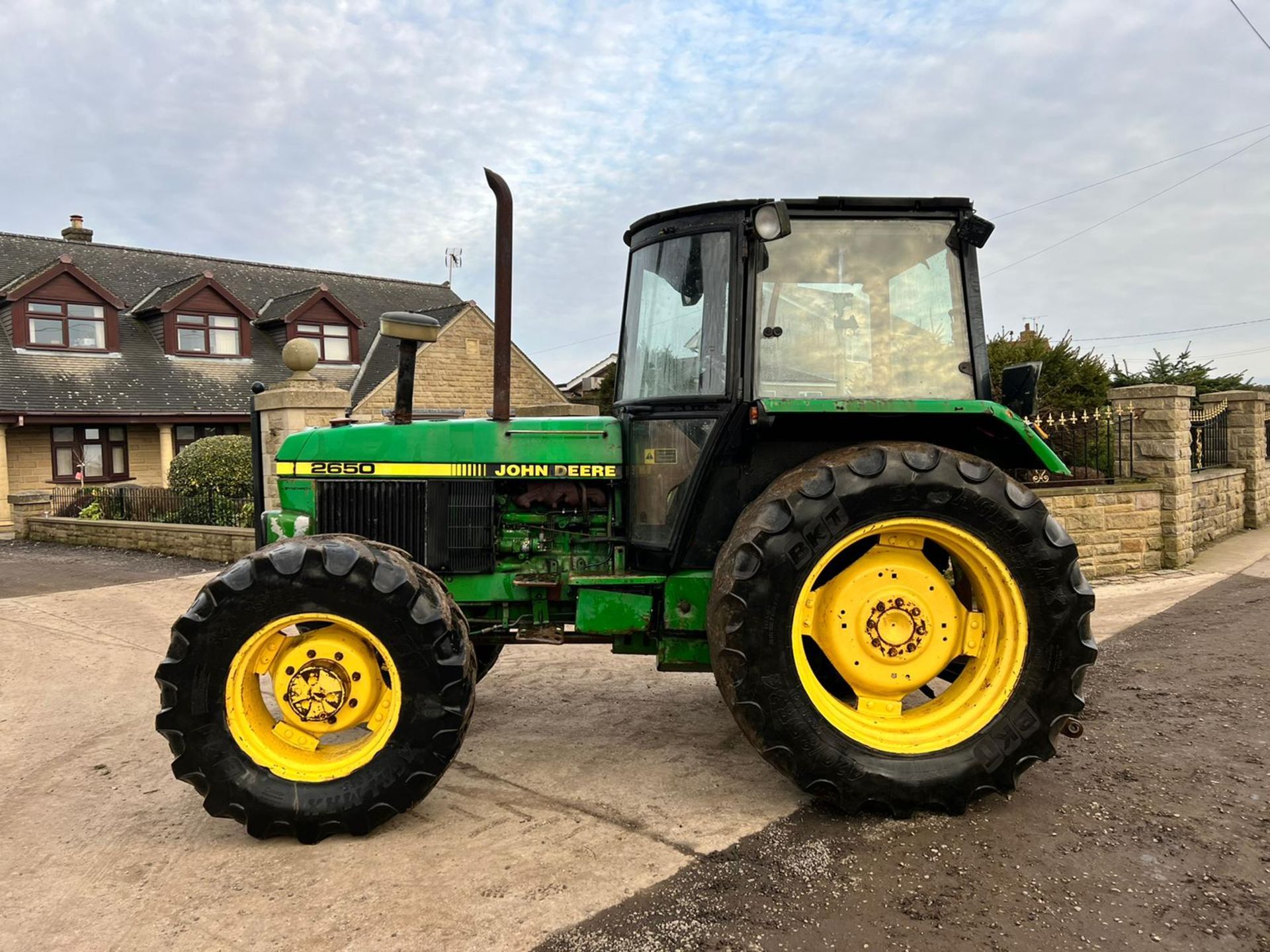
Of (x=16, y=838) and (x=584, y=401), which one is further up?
(x=584, y=401)

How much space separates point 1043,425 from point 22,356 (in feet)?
67.6

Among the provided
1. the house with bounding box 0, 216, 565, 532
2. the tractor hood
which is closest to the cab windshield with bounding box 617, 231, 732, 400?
the tractor hood

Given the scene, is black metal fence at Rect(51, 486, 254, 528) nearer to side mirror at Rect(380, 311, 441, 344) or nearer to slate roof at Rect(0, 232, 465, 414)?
slate roof at Rect(0, 232, 465, 414)

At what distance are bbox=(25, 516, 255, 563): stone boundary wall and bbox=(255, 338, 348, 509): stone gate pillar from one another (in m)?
1.47

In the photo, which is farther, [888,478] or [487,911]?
[888,478]

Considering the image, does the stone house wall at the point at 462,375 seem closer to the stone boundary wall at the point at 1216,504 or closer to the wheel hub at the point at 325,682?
the stone boundary wall at the point at 1216,504

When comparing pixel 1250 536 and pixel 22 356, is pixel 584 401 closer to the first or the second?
pixel 22 356

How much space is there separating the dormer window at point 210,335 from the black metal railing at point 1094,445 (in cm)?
1991

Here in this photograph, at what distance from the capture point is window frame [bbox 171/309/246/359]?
69.1ft

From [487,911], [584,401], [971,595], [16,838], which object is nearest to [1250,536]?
[971,595]

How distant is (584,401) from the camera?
29.7m

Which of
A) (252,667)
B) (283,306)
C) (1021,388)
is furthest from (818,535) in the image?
(283,306)

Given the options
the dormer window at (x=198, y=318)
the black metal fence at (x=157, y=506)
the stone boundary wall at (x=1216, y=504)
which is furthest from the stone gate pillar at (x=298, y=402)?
the dormer window at (x=198, y=318)

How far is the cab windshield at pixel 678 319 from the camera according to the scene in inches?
136
